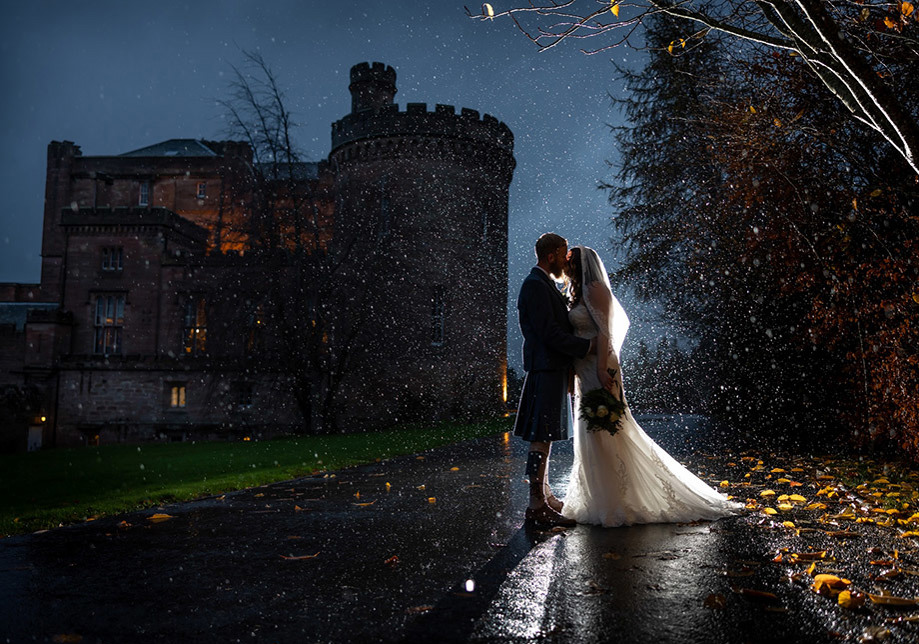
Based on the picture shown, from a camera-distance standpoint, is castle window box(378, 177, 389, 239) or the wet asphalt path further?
castle window box(378, 177, 389, 239)

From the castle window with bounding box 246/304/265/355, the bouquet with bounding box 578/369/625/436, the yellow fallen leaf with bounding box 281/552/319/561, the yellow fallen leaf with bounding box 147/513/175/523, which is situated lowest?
the yellow fallen leaf with bounding box 147/513/175/523

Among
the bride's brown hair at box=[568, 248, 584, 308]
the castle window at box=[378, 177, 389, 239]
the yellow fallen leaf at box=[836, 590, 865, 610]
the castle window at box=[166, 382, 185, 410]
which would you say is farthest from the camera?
the castle window at box=[166, 382, 185, 410]

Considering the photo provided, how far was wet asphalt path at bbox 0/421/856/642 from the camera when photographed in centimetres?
295

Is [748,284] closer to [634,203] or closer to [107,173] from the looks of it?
[634,203]

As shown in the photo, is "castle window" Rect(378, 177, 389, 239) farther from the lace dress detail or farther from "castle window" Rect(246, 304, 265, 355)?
the lace dress detail

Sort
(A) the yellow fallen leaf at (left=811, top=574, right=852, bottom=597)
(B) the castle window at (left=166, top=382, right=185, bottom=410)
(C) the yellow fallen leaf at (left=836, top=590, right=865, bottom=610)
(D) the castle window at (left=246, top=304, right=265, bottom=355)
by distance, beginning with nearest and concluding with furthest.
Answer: (C) the yellow fallen leaf at (left=836, top=590, right=865, bottom=610) → (A) the yellow fallen leaf at (left=811, top=574, right=852, bottom=597) → (D) the castle window at (left=246, top=304, right=265, bottom=355) → (B) the castle window at (left=166, top=382, right=185, bottom=410)

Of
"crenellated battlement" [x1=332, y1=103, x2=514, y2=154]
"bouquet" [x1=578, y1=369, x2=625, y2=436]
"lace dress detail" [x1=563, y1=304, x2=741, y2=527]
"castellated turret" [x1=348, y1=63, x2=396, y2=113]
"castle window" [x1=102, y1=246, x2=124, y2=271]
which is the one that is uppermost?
"castellated turret" [x1=348, y1=63, x2=396, y2=113]

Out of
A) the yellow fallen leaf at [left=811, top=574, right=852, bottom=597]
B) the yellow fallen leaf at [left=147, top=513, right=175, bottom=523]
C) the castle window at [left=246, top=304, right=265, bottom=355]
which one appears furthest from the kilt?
the castle window at [left=246, top=304, right=265, bottom=355]

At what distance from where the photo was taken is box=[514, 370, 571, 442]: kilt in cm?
549

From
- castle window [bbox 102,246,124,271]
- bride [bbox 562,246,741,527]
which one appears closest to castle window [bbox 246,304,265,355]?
castle window [bbox 102,246,124,271]

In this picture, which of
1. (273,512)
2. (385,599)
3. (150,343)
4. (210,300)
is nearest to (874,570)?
(385,599)

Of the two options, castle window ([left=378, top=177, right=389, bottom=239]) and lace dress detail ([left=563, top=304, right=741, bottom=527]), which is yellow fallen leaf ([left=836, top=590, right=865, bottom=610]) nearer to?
lace dress detail ([left=563, top=304, right=741, bottom=527])

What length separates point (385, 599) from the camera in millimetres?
3400

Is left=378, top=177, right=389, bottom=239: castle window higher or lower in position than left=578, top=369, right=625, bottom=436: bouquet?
higher
